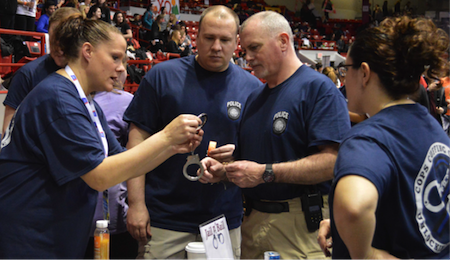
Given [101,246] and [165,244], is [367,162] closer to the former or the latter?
[101,246]

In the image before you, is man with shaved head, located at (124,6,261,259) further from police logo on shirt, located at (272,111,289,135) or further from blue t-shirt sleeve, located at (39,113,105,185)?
blue t-shirt sleeve, located at (39,113,105,185)

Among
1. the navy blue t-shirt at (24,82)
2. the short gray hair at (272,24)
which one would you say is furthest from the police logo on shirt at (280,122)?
the navy blue t-shirt at (24,82)

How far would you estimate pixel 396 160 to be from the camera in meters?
1.15

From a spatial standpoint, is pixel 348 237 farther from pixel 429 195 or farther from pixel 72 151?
pixel 72 151

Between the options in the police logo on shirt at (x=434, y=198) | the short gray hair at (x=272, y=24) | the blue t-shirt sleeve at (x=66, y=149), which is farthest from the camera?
the short gray hair at (x=272, y=24)

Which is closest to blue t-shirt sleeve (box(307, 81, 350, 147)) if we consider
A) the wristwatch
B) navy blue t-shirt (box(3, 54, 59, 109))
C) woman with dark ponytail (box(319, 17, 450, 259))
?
the wristwatch

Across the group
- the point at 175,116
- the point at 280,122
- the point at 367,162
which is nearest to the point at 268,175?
the point at 280,122

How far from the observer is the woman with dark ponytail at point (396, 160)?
1095 millimetres

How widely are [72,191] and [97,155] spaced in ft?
0.64

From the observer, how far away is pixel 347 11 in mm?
25328

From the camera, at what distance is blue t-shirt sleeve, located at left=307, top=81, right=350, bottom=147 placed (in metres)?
1.88

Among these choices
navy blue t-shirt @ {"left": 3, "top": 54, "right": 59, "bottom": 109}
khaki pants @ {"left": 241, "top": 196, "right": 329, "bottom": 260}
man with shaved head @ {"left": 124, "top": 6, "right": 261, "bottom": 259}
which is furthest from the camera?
navy blue t-shirt @ {"left": 3, "top": 54, "right": 59, "bottom": 109}

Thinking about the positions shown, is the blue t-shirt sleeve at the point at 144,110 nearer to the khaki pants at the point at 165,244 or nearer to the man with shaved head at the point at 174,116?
the man with shaved head at the point at 174,116

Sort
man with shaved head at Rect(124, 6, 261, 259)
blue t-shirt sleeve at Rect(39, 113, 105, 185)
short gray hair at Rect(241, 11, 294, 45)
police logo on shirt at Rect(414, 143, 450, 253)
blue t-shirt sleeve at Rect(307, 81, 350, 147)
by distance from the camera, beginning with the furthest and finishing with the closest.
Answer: man with shaved head at Rect(124, 6, 261, 259) → short gray hair at Rect(241, 11, 294, 45) → blue t-shirt sleeve at Rect(307, 81, 350, 147) → blue t-shirt sleeve at Rect(39, 113, 105, 185) → police logo on shirt at Rect(414, 143, 450, 253)
